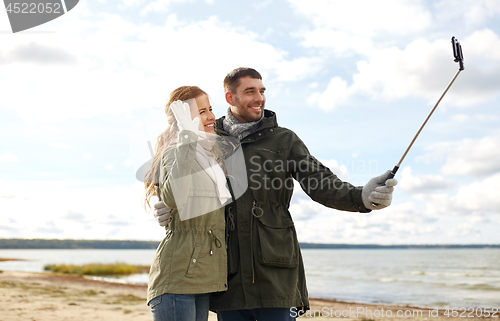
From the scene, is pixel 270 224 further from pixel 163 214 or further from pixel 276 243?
pixel 163 214

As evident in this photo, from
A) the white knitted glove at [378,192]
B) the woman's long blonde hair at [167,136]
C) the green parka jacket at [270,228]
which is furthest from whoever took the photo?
the green parka jacket at [270,228]

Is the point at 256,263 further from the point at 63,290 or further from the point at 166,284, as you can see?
the point at 63,290

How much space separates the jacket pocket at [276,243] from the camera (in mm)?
2482

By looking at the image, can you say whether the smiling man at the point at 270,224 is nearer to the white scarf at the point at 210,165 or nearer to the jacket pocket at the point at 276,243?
the jacket pocket at the point at 276,243

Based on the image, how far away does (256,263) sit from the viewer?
8.21 ft

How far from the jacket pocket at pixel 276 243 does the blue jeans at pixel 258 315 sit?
288mm

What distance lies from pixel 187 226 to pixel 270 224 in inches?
22.9

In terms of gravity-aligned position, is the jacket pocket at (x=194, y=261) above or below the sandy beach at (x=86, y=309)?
above

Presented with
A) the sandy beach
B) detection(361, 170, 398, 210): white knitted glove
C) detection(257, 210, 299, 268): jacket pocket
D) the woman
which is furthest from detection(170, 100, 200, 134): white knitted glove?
the sandy beach

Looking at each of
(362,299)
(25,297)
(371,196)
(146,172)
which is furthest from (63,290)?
(371,196)

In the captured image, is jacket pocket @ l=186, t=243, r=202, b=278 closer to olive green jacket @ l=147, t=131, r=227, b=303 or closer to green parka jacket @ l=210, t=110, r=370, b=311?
olive green jacket @ l=147, t=131, r=227, b=303

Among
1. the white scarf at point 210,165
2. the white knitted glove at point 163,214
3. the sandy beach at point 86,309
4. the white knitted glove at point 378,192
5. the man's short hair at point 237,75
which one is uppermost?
the man's short hair at point 237,75

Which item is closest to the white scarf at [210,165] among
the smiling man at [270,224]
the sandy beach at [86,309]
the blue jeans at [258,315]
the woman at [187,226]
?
the woman at [187,226]

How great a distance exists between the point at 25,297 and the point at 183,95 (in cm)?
983
